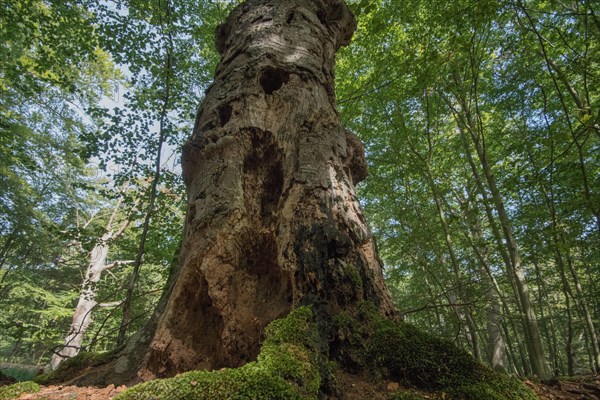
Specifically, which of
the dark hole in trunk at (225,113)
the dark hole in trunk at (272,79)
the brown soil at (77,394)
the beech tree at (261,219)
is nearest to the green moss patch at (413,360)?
the beech tree at (261,219)

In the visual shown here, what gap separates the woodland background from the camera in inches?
192

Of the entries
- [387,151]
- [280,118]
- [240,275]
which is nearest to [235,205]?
[240,275]

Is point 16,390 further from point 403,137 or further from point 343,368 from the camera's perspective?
point 403,137

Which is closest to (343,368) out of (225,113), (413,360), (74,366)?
(413,360)

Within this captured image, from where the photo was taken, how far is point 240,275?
225 centimetres

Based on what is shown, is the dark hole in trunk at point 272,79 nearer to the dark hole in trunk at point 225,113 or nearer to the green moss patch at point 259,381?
the dark hole in trunk at point 225,113

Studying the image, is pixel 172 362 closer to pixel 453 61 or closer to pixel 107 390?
pixel 107 390

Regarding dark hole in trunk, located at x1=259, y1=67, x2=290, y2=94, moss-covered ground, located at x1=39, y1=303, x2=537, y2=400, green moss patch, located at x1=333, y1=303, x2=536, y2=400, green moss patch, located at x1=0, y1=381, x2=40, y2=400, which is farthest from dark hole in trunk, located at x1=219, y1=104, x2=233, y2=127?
green moss patch, located at x1=0, y1=381, x2=40, y2=400

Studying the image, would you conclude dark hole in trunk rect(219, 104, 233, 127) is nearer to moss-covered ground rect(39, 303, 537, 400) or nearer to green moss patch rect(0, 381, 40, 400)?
moss-covered ground rect(39, 303, 537, 400)

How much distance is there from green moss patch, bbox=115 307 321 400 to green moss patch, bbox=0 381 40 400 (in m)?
1.16

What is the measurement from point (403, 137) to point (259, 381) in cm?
865

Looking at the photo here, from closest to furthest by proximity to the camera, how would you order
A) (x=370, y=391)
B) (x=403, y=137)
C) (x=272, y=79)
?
1. (x=370, y=391)
2. (x=272, y=79)
3. (x=403, y=137)

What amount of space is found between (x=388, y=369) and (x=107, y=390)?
A: 1.86 metres

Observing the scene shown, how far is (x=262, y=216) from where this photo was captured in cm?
258
